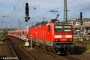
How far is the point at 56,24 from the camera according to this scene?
20.3 m

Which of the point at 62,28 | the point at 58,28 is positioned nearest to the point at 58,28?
the point at 58,28

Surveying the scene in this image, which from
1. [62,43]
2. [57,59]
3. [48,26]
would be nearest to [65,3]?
[48,26]

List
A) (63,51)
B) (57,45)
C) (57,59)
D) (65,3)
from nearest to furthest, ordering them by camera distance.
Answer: (57,59), (57,45), (63,51), (65,3)

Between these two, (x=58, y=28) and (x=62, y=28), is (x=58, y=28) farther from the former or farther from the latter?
(x=62, y=28)

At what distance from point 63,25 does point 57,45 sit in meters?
2.09

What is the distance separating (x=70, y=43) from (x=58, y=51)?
4.62 ft

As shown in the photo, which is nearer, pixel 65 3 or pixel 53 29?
pixel 53 29

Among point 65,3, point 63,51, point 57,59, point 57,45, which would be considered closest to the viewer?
point 57,59

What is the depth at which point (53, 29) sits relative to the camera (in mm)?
20062

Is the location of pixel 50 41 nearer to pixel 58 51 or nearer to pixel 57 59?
pixel 58 51

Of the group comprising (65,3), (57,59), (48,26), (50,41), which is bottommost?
(57,59)

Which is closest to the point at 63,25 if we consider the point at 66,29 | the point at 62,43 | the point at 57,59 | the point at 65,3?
the point at 66,29

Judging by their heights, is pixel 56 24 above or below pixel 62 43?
above

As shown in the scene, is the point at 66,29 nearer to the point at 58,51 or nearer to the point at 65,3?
the point at 58,51
